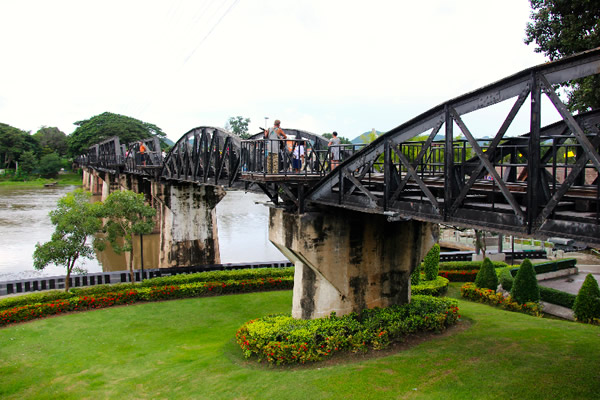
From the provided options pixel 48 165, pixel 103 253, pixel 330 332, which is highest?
pixel 48 165

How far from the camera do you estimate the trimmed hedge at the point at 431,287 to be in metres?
20.1

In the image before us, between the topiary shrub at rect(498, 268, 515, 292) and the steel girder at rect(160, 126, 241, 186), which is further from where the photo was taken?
the topiary shrub at rect(498, 268, 515, 292)

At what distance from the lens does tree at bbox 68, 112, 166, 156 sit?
3829 inches

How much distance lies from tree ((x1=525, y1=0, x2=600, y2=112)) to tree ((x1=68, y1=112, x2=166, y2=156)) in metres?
86.4

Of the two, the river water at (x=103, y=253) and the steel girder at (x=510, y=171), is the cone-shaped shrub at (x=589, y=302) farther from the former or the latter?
the river water at (x=103, y=253)

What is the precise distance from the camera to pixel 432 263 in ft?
71.0

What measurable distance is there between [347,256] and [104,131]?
9534cm

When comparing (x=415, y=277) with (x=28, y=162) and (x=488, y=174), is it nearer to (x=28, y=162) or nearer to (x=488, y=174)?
(x=488, y=174)

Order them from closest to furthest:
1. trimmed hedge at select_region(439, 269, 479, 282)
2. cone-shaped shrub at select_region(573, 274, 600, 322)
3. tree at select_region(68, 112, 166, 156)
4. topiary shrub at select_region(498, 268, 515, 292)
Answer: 1. cone-shaped shrub at select_region(573, 274, 600, 322)
2. topiary shrub at select_region(498, 268, 515, 292)
3. trimmed hedge at select_region(439, 269, 479, 282)
4. tree at select_region(68, 112, 166, 156)

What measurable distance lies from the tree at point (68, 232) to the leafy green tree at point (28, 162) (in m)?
90.0

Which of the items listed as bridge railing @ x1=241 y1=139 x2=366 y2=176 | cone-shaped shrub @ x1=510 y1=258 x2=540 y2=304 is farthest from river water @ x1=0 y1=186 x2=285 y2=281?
bridge railing @ x1=241 y1=139 x2=366 y2=176

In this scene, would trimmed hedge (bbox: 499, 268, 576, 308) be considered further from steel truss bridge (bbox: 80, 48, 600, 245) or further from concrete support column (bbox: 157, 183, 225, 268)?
concrete support column (bbox: 157, 183, 225, 268)

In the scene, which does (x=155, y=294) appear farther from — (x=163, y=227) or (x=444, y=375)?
(x=444, y=375)

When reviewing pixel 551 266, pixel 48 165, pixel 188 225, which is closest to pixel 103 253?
pixel 188 225
